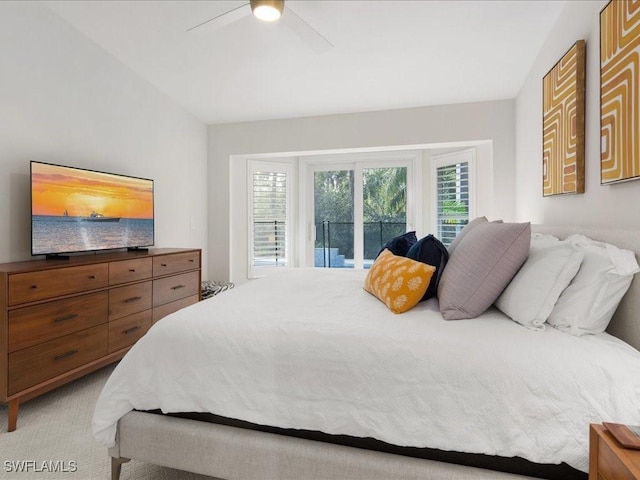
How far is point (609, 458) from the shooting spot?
81 cm

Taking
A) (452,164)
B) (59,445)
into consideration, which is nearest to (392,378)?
(59,445)

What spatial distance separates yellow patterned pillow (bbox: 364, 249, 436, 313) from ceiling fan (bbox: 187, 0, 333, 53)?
5.06 feet

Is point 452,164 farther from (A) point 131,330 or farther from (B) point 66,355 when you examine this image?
(B) point 66,355

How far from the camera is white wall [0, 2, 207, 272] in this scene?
239cm

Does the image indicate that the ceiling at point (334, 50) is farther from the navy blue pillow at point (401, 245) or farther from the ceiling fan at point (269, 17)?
the navy blue pillow at point (401, 245)

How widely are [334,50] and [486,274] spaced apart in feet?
7.91

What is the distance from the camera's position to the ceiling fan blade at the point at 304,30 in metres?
2.07

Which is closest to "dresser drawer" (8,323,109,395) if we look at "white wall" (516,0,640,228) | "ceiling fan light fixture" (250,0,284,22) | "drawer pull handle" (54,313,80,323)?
"drawer pull handle" (54,313,80,323)

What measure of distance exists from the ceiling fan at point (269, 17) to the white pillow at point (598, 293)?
1.96 metres

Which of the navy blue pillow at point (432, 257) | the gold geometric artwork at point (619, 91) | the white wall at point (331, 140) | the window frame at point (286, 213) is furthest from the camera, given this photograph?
the window frame at point (286, 213)

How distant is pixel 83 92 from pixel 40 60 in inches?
14.6

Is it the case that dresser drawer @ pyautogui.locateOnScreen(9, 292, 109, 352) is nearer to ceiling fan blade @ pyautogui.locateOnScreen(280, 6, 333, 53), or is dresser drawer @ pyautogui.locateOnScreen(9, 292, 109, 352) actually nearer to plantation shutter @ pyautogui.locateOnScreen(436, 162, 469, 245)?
ceiling fan blade @ pyautogui.locateOnScreen(280, 6, 333, 53)

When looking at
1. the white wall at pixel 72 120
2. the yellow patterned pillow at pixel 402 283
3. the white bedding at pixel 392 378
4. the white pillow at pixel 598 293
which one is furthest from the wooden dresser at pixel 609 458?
the white wall at pixel 72 120

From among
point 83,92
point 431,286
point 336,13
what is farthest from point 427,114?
point 83,92
